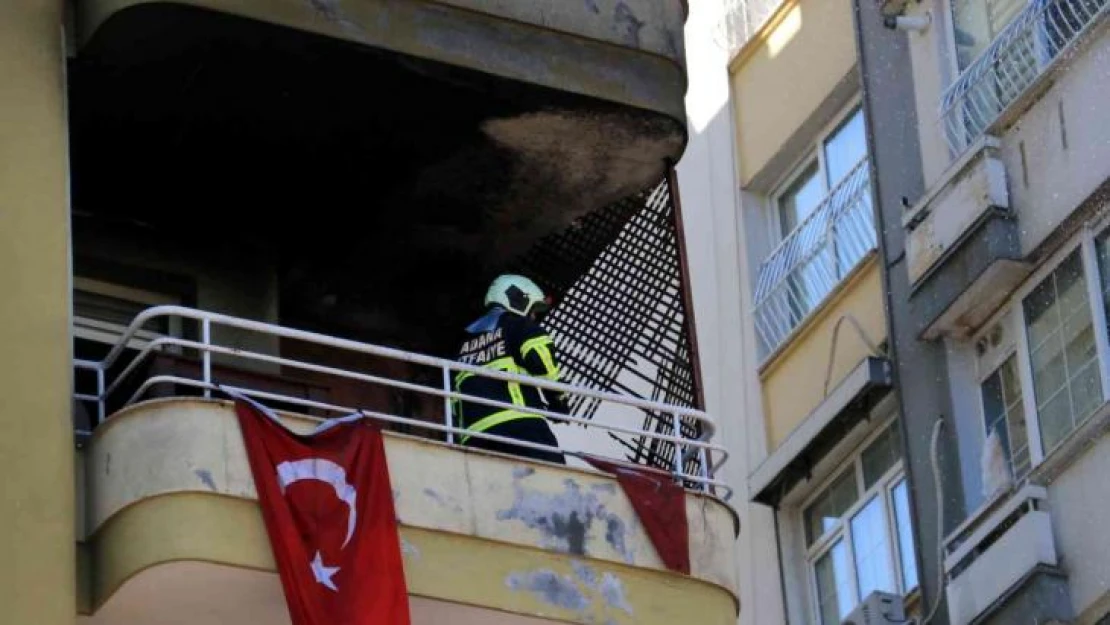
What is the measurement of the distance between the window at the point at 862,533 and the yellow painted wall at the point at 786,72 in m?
3.31

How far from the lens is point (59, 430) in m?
15.7

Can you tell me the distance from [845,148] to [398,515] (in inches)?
420

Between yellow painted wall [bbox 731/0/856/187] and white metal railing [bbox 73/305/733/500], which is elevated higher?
yellow painted wall [bbox 731/0/856/187]

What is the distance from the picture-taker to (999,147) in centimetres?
2255

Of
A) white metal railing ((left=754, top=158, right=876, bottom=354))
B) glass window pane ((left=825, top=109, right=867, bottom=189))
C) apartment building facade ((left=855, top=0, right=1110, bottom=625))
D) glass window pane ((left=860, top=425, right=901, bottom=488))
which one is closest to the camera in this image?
apartment building facade ((left=855, top=0, right=1110, bottom=625))

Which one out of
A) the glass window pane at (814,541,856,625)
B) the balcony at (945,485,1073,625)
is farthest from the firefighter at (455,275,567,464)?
the glass window pane at (814,541,856,625)

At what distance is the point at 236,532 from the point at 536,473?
75.7 inches

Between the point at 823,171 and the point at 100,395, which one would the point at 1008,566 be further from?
the point at 100,395

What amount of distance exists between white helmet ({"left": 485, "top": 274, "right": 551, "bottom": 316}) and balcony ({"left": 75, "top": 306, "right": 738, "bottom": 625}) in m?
1.21

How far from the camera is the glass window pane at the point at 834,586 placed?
80.9 ft

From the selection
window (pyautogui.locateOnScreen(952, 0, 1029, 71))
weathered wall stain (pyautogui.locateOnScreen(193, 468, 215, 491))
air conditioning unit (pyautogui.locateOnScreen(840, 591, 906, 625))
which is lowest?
weathered wall stain (pyautogui.locateOnScreen(193, 468, 215, 491))

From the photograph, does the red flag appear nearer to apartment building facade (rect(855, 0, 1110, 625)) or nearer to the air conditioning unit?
apartment building facade (rect(855, 0, 1110, 625))

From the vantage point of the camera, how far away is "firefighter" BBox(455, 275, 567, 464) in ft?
57.7

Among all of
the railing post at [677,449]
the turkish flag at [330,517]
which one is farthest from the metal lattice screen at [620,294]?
the turkish flag at [330,517]
